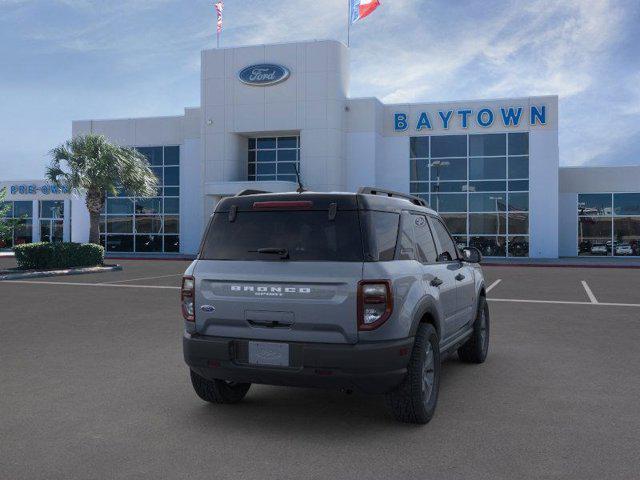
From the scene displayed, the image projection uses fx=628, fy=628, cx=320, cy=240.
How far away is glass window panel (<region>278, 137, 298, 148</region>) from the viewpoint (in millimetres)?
35656

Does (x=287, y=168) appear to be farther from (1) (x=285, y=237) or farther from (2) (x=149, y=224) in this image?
(1) (x=285, y=237)

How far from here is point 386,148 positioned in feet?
116

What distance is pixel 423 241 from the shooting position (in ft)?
18.5

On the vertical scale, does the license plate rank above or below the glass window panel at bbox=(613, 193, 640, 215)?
below

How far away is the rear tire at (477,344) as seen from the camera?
7.06 m

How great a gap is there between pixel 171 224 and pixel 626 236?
87.4ft

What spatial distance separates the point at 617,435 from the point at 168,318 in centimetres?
779

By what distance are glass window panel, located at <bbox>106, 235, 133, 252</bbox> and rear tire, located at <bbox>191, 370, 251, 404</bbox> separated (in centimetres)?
3506

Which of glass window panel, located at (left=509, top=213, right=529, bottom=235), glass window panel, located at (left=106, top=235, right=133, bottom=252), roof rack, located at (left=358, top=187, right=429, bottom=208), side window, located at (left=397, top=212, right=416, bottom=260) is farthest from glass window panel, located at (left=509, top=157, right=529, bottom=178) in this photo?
side window, located at (left=397, top=212, right=416, bottom=260)

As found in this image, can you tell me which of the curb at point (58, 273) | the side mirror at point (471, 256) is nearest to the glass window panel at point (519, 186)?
the curb at point (58, 273)

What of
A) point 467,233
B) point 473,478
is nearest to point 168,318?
point 473,478

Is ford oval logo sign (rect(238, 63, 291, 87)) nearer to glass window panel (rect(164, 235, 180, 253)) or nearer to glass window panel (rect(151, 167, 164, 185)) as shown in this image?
glass window panel (rect(151, 167, 164, 185))

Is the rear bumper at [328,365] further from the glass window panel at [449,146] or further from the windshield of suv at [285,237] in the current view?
the glass window panel at [449,146]

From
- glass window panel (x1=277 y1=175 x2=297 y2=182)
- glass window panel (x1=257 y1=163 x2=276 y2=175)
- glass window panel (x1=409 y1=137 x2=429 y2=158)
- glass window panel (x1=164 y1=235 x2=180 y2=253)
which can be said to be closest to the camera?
glass window panel (x1=409 y1=137 x2=429 y2=158)
